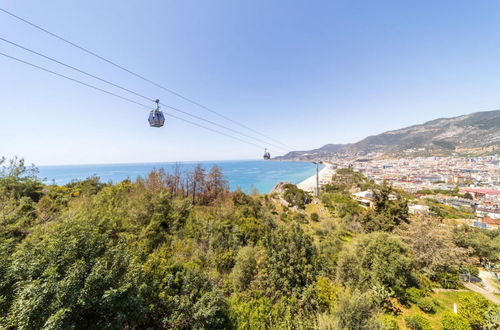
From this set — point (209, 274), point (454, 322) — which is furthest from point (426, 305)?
point (209, 274)

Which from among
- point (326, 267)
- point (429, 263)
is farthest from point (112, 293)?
point (429, 263)

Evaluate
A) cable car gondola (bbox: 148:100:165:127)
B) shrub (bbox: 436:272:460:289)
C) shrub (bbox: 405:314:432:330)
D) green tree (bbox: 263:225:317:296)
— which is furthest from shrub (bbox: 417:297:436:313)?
cable car gondola (bbox: 148:100:165:127)

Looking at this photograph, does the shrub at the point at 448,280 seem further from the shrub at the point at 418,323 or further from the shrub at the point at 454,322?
the shrub at the point at 418,323

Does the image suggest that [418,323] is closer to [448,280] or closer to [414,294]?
[414,294]

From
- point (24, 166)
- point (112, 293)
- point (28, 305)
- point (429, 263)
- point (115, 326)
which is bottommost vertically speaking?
point (429, 263)

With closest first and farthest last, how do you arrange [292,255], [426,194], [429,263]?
[292,255] < [429,263] < [426,194]

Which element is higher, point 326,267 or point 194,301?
point 194,301

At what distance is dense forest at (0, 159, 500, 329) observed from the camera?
5.09 metres

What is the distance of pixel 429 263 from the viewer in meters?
12.7

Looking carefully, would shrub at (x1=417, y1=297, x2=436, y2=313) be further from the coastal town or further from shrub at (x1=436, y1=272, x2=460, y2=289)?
the coastal town

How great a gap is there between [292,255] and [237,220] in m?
8.05

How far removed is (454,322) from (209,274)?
39.3ft

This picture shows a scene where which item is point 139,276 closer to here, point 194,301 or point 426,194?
point 194,301

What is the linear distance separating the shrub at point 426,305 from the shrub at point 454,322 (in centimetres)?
139
